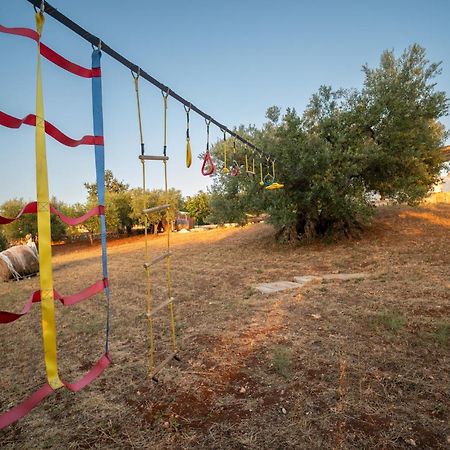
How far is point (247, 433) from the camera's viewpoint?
271 cm

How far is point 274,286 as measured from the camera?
7.66 meters

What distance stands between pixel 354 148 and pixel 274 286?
6.91 meters

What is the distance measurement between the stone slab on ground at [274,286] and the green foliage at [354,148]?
419 cm

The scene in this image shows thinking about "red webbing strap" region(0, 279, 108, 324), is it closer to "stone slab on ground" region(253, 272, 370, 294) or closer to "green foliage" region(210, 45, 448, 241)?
"stone slab on ground" region(253, 272, 370, 294)

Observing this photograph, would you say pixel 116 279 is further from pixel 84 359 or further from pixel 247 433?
pixel 247 433

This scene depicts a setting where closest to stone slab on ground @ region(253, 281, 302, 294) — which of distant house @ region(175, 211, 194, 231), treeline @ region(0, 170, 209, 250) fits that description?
treeline @ region(0, 170, 209, 250)

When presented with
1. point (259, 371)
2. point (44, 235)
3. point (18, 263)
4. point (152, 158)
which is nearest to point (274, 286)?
point (259, 371)

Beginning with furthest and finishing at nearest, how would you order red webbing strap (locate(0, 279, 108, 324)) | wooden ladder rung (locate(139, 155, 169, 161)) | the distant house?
the distant house
wooden ladder rung (locate(139, 155, 169, 161))
red webbing strap (locate(0, 279, 108, 324))

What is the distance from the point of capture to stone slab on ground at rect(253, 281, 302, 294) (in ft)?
23.8

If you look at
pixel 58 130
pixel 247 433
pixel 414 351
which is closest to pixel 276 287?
pixel 414 351

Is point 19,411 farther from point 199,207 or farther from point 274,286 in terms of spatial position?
point 199,207

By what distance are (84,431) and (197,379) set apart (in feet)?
4.00

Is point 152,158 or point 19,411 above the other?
point 152,158

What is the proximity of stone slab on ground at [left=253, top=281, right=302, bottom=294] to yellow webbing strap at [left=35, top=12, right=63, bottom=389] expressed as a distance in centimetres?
563
